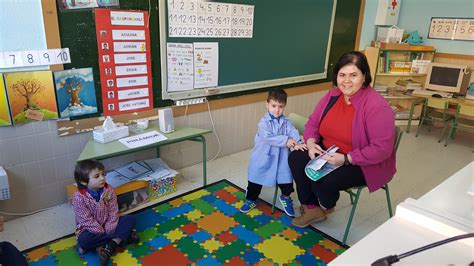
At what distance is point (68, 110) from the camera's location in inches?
95.0

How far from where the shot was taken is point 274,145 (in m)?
2.37

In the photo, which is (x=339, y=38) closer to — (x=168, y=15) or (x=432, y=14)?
(x=432, y=14)

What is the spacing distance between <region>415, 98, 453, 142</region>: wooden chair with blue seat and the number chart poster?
3632 millimetres

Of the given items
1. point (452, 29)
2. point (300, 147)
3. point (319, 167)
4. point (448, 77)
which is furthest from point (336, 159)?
point (452, 29)

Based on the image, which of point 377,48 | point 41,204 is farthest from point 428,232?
point 377,48

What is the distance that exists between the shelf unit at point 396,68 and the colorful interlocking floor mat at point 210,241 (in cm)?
316

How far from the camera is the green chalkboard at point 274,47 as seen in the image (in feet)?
10.5

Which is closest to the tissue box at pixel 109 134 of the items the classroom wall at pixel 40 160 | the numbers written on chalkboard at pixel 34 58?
the classroom wall at pixel 40 160

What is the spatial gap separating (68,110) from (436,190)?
7.60 feet

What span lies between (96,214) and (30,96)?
93 centimetres

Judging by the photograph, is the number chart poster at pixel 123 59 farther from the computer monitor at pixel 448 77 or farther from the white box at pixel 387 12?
the computer monitor at pixel 448 77

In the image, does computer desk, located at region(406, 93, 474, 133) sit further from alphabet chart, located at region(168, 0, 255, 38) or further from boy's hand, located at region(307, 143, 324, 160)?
boy's hand, located at region(307, 143, 324, 160)

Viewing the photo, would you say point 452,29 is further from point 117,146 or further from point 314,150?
point 117,146

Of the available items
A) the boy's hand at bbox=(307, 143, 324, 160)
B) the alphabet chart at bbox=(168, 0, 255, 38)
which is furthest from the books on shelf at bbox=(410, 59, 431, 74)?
the boy's hand at bbox=(307, 143, 324, 160)
